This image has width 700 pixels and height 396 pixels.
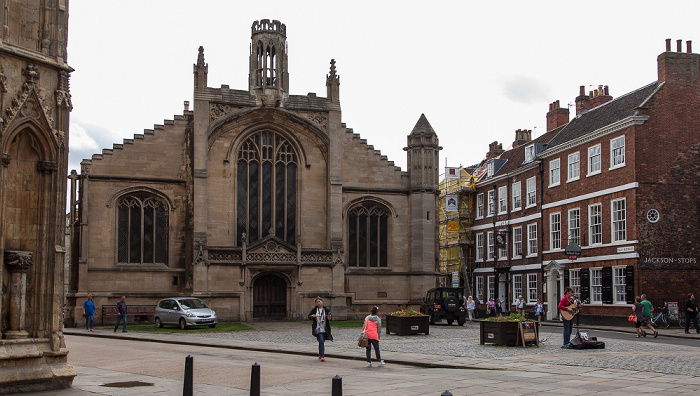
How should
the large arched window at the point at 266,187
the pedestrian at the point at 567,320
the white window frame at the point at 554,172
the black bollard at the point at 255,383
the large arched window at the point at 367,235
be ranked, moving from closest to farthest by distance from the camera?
the black bollard at the point at 255,383, the pedestrian at the point at 567,320, the large arched window at the point at 266,187, the large arched window at the point at 367,235, the white window frame at the point at 554,172

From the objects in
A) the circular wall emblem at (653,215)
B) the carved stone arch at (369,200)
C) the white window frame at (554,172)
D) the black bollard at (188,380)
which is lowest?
the black bollard at (188,380)

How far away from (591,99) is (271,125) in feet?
65.7

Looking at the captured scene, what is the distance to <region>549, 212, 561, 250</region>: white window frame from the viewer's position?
4316cm

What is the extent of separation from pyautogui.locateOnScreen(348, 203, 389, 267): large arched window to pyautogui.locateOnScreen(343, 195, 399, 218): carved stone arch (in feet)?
0.77

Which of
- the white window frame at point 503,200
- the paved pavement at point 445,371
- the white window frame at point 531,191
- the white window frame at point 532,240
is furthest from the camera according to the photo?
the white window frame at point 503,200

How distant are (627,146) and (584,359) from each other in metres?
20.3

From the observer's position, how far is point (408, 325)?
2836 centimetres

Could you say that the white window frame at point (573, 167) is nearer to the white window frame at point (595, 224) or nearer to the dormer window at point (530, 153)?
the white window frame at point (595, 224)

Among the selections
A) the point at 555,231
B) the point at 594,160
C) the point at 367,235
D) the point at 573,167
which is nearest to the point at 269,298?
the point at 367,235

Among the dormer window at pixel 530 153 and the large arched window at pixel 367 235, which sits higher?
the dormer window at pixel 530 153

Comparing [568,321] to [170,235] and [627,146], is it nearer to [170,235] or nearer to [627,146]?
[627,146]

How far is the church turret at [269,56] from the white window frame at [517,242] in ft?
56.6

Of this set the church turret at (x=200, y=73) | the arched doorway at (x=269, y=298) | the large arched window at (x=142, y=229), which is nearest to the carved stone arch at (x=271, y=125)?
the church turret at (x=200, y=73)

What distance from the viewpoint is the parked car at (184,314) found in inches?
1308
